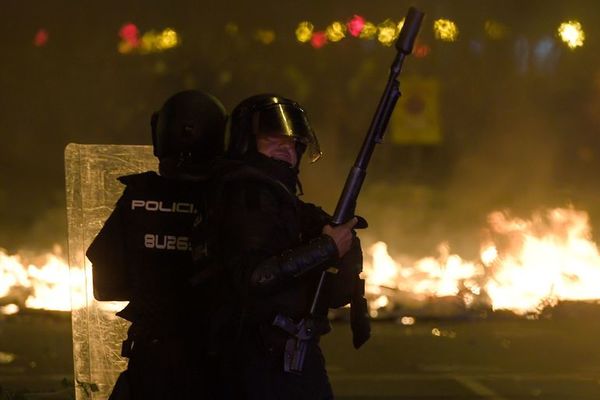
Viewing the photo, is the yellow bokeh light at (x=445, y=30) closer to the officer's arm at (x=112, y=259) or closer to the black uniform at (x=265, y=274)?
the officer's arm at (x=112, y=259)

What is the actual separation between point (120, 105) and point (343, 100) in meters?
3.77

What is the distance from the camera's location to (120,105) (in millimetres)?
18625

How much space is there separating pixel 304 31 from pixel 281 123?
14570mm

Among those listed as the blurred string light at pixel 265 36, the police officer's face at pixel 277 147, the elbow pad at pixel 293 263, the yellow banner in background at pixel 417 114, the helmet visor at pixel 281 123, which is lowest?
the elbow pad at pixel 293 263

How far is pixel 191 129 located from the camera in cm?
447

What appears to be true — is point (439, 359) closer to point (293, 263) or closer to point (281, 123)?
point (281, 123)

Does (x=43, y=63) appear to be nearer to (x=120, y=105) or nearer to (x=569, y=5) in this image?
(x=120, y=105)

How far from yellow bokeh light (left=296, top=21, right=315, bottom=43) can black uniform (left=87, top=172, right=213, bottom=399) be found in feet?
46.4

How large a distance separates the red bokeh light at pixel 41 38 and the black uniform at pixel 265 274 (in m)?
13.7

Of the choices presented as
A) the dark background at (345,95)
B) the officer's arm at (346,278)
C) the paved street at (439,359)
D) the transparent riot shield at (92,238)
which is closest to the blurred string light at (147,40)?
the dark background at (345,95)

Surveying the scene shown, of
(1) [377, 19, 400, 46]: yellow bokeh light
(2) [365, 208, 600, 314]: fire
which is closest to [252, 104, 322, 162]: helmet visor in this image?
(2) [365, 208, 600, 314]: fire

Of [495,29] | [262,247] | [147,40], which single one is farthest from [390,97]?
[495,29]

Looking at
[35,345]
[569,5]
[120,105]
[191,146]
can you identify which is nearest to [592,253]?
[569,5]

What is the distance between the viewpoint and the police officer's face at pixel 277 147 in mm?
4152
